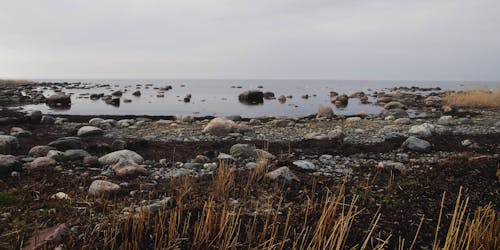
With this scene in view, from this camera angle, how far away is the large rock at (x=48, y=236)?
138 inches

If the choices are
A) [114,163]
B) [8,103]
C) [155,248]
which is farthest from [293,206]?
[8,103]

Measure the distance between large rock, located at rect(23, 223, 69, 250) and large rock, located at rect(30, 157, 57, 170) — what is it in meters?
3.85

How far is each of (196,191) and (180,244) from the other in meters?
1.97

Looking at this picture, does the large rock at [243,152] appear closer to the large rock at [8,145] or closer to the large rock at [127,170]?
the large rock at [127,170]

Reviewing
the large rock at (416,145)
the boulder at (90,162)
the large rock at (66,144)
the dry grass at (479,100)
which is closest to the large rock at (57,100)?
the large rock at (66,144)

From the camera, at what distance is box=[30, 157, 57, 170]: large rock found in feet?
23.2

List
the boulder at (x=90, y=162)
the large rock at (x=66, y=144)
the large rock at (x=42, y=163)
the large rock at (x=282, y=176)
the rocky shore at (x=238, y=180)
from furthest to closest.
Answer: the large rock at (x=66, y=144), the boulder at (x=90, y=162), the large rock at (x=42, y=163), the large rock at (x=282, y=176), the rocky shore at (x=238, y=180)

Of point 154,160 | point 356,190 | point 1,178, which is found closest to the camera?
point 356,190

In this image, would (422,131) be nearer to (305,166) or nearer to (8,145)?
(305,166)

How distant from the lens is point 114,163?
25.9 ft

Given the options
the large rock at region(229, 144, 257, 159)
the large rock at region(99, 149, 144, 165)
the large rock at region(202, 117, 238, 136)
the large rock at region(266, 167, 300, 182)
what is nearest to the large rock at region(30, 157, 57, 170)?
the large rock at region(99, 149, 144, 165)

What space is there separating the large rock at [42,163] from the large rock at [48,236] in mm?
3846

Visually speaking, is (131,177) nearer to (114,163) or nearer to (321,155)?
(114,163)

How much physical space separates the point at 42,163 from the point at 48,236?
13.7 feet
